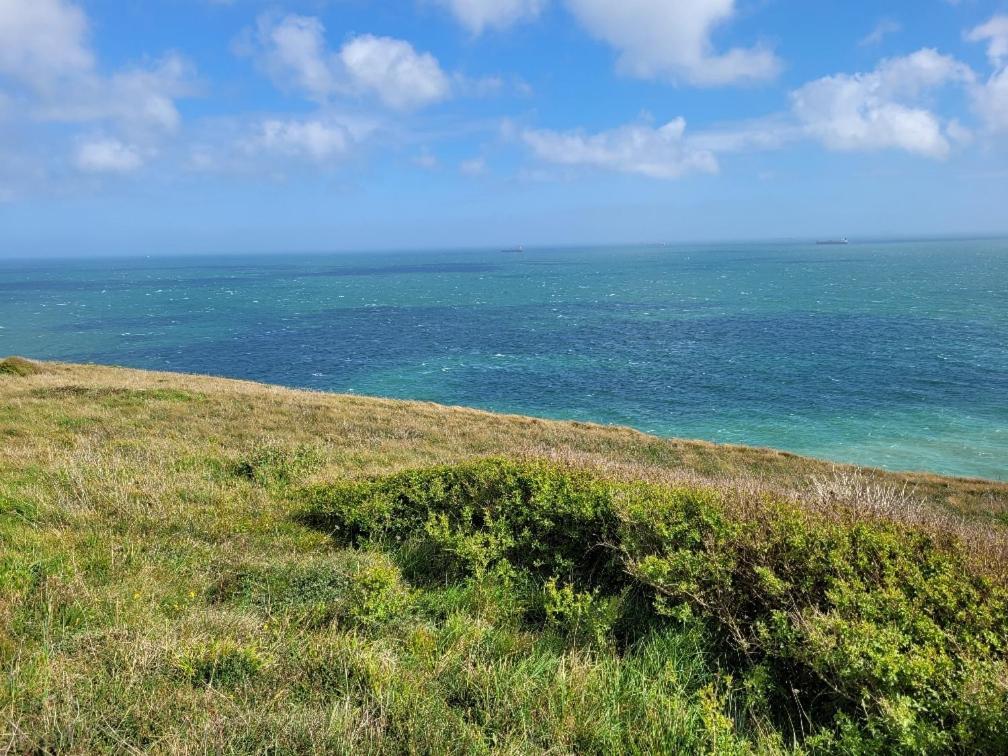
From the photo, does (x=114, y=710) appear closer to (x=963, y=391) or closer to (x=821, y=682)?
(x=821, y=682)

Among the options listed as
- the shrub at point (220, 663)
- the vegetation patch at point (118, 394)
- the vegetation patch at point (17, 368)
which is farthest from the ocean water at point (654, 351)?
the shrub at point (220, 663)

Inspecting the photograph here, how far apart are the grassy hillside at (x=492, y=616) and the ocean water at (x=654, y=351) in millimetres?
34225

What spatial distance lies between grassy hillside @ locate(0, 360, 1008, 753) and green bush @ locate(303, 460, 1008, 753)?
0.10ft

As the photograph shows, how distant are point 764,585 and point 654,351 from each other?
63.9 meters

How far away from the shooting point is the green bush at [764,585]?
469 cm

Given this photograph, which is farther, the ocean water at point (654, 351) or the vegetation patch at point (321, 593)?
the ocean water at point (654, 351)

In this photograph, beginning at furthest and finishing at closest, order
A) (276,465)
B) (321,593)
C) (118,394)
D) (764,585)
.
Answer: (118,394), (276,465), (321,593), (764,585)

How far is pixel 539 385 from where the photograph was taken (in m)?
54.9

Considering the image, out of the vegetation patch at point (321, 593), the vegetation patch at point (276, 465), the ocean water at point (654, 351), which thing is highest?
the vegetation patch at point (321, 593)

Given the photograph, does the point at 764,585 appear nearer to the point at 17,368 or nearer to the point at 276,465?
the point at 276,465

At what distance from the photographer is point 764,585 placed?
6.13 meters

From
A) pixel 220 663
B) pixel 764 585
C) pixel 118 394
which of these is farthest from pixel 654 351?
pixel 220 663

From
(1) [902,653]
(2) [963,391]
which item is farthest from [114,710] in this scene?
(2) [963,391]

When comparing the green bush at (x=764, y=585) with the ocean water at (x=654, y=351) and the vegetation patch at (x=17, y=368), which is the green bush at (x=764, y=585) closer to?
the ocean water at (x=654, y=351)
